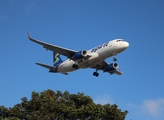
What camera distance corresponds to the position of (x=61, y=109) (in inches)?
1481

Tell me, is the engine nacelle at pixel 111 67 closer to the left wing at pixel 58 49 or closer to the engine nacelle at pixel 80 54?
the engine nacelle at pixel 80 54

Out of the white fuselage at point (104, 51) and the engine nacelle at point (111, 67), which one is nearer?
the white fuselage at point (104, 51)

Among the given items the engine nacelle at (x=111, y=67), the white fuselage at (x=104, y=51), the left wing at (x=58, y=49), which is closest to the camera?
the white fuselage at (x=104, y=51)

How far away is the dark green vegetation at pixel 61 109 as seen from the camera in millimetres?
36000

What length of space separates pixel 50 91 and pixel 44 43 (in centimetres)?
791

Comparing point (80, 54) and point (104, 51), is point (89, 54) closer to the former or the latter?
point (80, 54)

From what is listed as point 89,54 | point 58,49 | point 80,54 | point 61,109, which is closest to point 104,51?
point 89,54

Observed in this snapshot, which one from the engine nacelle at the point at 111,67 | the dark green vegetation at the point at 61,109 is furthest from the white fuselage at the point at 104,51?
the dark green vegetation at the point at 61,109

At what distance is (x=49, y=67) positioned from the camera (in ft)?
179

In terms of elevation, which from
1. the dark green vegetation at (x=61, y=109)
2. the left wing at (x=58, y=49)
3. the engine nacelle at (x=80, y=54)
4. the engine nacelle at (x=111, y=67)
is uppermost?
the engine nacelle at (x=111, y=67)

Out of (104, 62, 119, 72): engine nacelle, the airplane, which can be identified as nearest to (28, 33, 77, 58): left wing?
the airplane

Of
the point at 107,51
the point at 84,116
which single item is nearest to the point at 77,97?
the point at 84,116

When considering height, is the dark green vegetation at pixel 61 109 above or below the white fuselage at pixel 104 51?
below

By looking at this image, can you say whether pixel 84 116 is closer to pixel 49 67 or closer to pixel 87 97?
pixel 87 97
